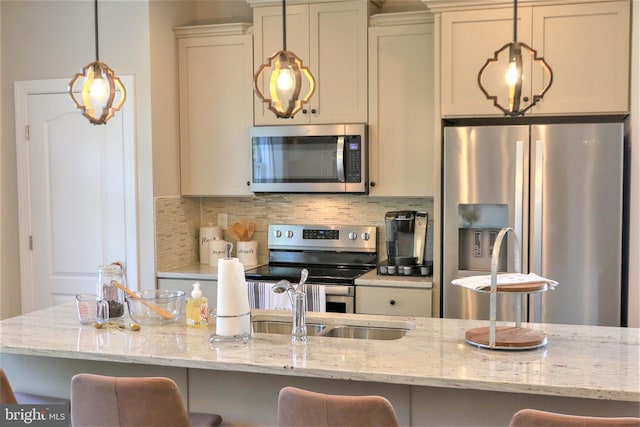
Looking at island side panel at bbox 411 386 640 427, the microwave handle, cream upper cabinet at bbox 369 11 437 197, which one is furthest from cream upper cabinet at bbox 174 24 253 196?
island side panel at bbox 411 386 640 427

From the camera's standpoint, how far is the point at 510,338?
2.31 m

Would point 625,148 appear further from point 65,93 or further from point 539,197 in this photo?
point 65,93

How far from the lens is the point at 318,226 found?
459 cm

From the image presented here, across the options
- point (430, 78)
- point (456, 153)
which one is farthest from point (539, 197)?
point (430, 78)

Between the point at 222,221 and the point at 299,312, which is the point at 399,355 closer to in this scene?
the point at 299,312

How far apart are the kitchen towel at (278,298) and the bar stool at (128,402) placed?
6.26 feet

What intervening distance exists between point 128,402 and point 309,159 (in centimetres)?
243

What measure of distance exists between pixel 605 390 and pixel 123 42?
136 inches

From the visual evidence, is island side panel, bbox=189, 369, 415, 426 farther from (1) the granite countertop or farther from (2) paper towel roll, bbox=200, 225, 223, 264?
(2) paper towel roll, bbox=200, 225, 223, 264

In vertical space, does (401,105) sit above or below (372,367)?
above

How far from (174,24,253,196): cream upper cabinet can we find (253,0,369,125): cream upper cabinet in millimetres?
284

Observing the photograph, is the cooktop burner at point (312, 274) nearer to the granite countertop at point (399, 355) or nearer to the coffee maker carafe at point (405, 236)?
the coffee maker carafe at point (405, 236)

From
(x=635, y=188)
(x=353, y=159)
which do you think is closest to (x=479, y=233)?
(x=635, y=188)

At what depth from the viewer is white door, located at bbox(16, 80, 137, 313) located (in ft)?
14.0
